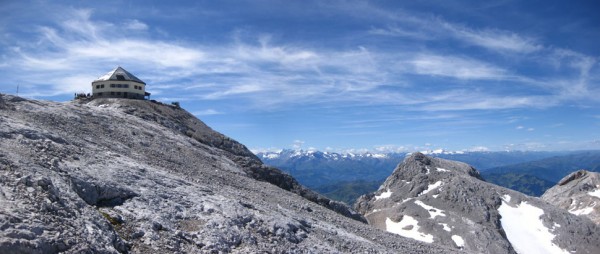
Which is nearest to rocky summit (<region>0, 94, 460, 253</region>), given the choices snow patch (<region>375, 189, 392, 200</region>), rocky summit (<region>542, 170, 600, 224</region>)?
snow patch (<region>375, 189, 392, 200</region>)

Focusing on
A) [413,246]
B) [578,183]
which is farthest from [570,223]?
[413,246]

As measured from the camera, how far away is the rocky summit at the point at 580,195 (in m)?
131

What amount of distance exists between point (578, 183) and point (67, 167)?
558 feet

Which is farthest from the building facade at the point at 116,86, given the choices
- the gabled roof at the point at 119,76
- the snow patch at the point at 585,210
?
the snow patch at the point at 585,210

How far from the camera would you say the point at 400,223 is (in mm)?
118562

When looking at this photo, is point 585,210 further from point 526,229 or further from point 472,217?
point 472,217

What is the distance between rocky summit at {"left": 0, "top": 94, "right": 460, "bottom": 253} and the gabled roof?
27.8 m

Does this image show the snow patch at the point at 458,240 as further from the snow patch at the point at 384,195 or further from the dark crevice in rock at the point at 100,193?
the dark crevice in rock at the point at 100,193

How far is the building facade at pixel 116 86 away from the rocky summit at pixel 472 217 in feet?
245

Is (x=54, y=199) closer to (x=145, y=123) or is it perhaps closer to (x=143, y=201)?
(x=143, y=201)

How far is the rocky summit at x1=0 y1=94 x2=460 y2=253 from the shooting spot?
1873cm

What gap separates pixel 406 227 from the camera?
11531 cm

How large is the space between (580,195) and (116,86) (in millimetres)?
146929

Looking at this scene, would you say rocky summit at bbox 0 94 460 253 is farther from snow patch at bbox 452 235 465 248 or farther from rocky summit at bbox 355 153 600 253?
rocky summit at bbox 355 153 600 253
